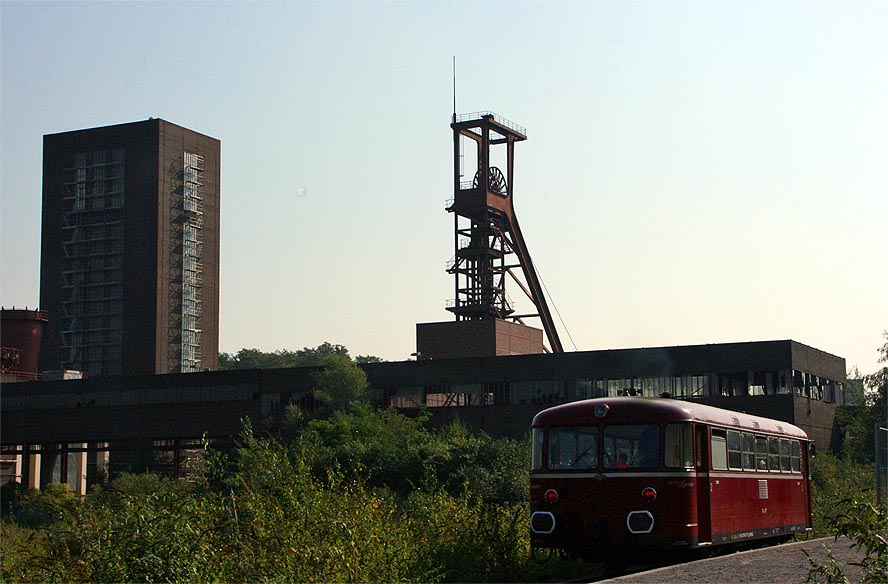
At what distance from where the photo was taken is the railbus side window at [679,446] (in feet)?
65.9

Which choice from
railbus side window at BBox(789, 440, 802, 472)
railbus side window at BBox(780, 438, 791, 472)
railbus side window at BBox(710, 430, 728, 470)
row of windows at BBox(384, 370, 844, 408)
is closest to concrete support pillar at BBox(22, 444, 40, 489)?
row of windows at BBox(384, 370, 844, 408)

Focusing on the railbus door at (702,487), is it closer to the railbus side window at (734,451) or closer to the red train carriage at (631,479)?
the red train carriage at (631,479)

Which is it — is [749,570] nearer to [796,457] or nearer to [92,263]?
[796,457]

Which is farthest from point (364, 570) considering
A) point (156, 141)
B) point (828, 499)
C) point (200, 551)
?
point (156, 141)

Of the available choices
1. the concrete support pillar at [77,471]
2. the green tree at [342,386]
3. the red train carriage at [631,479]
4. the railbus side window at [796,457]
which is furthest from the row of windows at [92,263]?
the red train carriage at [631,479]

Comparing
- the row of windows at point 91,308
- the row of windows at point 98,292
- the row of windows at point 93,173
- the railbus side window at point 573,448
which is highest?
the row of windows at point 93,173

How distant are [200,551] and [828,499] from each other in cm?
2923

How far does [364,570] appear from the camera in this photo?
15766 mm

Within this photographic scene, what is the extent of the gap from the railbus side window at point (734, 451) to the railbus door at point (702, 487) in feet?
5.28

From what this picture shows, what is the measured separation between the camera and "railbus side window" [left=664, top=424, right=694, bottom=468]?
20078 millimetres

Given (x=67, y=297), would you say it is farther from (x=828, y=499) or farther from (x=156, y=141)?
(x=828, y=499)

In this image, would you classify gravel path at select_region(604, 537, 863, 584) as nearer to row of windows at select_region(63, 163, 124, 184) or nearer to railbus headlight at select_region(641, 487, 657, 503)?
railbus headlight at select_region(641, 487, 657, 503)

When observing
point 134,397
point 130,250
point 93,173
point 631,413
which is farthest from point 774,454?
point 93,173

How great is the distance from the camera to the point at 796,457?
28203mm
